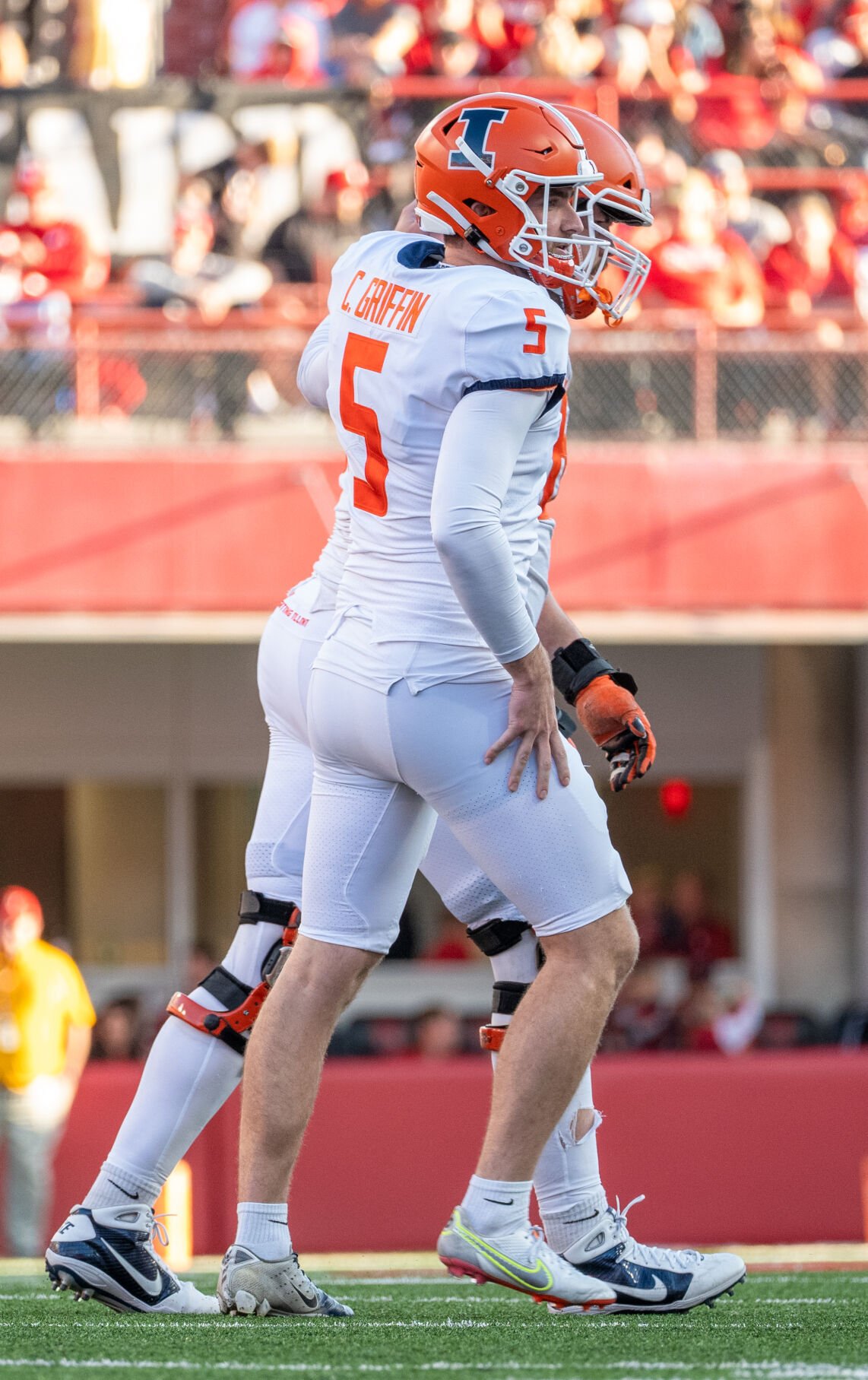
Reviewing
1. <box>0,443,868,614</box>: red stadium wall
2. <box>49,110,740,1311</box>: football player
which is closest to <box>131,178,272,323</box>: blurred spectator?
<box>0,443,868,614</box>: red stadium wall

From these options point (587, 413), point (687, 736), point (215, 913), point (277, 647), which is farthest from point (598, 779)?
point (277, 647)

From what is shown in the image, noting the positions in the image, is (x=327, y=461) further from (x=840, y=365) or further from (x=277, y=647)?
(x=277, y=647)

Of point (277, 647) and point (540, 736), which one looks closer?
point (540, 736)

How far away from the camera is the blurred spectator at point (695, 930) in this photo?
44.0 feet

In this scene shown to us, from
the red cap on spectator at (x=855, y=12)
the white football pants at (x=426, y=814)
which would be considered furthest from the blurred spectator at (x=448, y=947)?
the white football pants at (x=426, y=814)

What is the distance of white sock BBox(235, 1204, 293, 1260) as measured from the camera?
3287mm

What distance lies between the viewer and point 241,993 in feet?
11.7

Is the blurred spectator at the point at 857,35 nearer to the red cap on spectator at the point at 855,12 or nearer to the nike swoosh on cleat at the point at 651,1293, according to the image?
the red cap on spectator at the point at 855,12

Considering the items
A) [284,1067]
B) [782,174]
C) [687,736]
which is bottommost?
[687,736]

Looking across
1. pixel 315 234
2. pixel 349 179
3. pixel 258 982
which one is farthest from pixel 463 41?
pixel 258 982

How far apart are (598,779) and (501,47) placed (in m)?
4.98

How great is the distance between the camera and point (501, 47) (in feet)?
43.2

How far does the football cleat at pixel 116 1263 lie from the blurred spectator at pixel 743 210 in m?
9.21

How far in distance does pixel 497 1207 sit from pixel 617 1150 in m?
5.82
